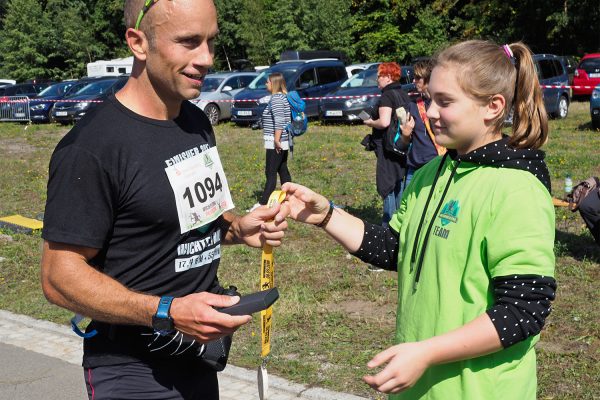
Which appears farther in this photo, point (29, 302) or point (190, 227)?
point (29, 302)

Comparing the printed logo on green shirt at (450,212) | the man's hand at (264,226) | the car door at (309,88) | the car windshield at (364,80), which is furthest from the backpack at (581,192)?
the car door at (309,88)

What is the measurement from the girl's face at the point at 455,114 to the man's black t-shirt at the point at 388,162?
19.6ft

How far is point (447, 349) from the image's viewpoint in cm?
220

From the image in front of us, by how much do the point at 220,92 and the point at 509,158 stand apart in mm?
22740

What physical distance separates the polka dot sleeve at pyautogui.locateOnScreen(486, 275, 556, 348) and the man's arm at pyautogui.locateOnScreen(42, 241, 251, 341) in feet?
2.54

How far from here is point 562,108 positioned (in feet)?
71.6

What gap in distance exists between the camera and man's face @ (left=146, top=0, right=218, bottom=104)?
8.34 feet

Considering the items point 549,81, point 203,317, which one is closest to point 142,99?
point 203,317

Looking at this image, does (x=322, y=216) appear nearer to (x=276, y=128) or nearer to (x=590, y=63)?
(x=276, y=128)

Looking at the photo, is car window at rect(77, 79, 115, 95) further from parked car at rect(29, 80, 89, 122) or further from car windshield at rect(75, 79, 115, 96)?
parked car at rect(29, 80, 89, 122)

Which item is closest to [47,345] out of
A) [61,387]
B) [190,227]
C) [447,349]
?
[61,387]

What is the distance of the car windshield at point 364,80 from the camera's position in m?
21.9

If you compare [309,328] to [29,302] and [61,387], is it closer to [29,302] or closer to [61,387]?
[61,387]

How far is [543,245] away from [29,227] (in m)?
9.47
